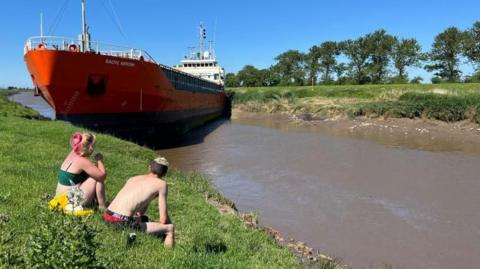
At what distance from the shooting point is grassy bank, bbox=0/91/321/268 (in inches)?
131

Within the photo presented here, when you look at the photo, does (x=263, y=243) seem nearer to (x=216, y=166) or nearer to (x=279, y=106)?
(x=216, y=166)

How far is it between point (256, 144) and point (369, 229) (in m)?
16.0

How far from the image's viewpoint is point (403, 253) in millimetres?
8445

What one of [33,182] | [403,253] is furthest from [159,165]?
[403,253]

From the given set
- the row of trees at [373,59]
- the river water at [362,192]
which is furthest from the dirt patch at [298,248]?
the row of trees at [373,59]

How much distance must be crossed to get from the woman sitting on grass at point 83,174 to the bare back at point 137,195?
2.28ft

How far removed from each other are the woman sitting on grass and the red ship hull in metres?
13.3

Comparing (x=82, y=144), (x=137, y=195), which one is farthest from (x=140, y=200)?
(x=82, y=144)

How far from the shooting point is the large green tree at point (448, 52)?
60.5 metres

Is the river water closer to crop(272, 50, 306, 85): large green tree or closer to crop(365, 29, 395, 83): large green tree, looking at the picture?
crop(365, 29, 395, 83): large green tree

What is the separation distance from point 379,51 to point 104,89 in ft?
194

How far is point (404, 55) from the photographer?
227ft

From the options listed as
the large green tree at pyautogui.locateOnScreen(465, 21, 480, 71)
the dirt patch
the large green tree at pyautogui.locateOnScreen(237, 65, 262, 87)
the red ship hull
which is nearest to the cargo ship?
the red ship hull

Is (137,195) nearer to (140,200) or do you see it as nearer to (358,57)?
(140,200)
